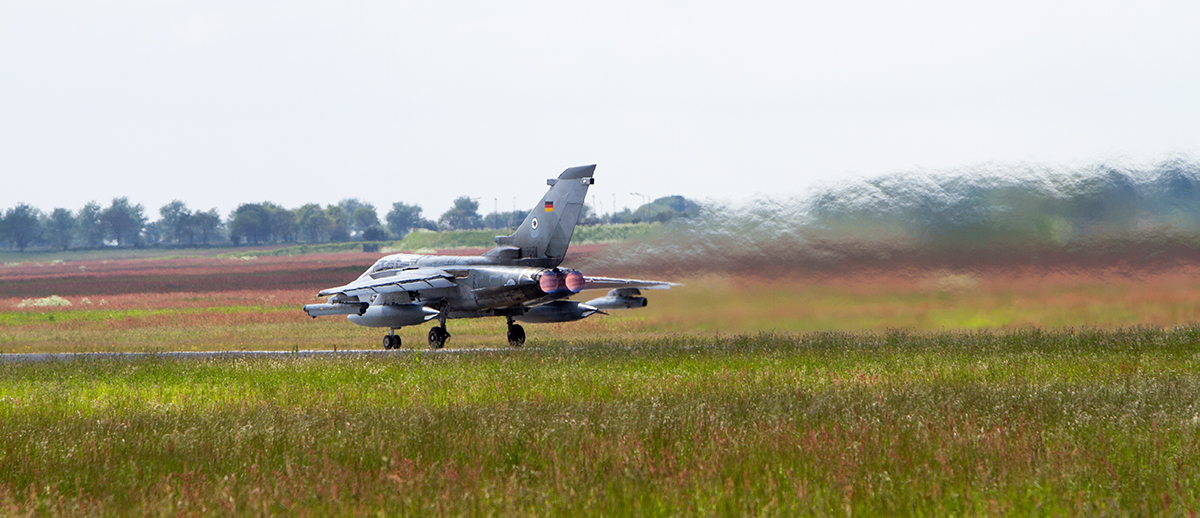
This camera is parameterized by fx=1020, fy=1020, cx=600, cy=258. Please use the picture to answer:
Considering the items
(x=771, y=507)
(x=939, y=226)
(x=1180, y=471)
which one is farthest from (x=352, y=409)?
(x=939, y=226)

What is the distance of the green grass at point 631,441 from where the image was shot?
825cm

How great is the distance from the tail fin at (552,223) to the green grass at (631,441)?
8.73 m

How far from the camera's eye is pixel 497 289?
90.3 feet

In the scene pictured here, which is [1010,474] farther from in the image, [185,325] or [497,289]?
[185,325]

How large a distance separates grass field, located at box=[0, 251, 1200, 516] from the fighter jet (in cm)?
171

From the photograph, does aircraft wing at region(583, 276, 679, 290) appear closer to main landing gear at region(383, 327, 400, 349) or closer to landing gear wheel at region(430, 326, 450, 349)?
landing gear wheel at region(430, 326, 450, 349)

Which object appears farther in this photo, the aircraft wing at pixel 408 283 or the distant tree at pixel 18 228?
the distant tree at pixel 18 228

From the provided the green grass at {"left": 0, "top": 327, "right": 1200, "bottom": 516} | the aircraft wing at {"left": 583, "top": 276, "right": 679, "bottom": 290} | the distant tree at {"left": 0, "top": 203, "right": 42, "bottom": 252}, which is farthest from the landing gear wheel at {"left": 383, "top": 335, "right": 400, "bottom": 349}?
the distant tree at {"left": 0, "top": 203, "right": 42, "bottom": 252}

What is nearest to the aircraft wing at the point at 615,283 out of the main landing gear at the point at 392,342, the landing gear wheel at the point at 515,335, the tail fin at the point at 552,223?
the tail fin at the point at 552,223

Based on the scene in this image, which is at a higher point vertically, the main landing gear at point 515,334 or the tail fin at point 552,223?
the tail fin at point 552,223

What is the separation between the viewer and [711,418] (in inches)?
464

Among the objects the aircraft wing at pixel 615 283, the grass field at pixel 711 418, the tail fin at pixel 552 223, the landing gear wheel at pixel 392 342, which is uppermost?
the tail fin at pixel 552 223

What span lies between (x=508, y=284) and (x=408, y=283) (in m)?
3.09

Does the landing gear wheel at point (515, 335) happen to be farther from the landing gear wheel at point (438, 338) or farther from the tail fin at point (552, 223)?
the tail fin at point (552, 223)
